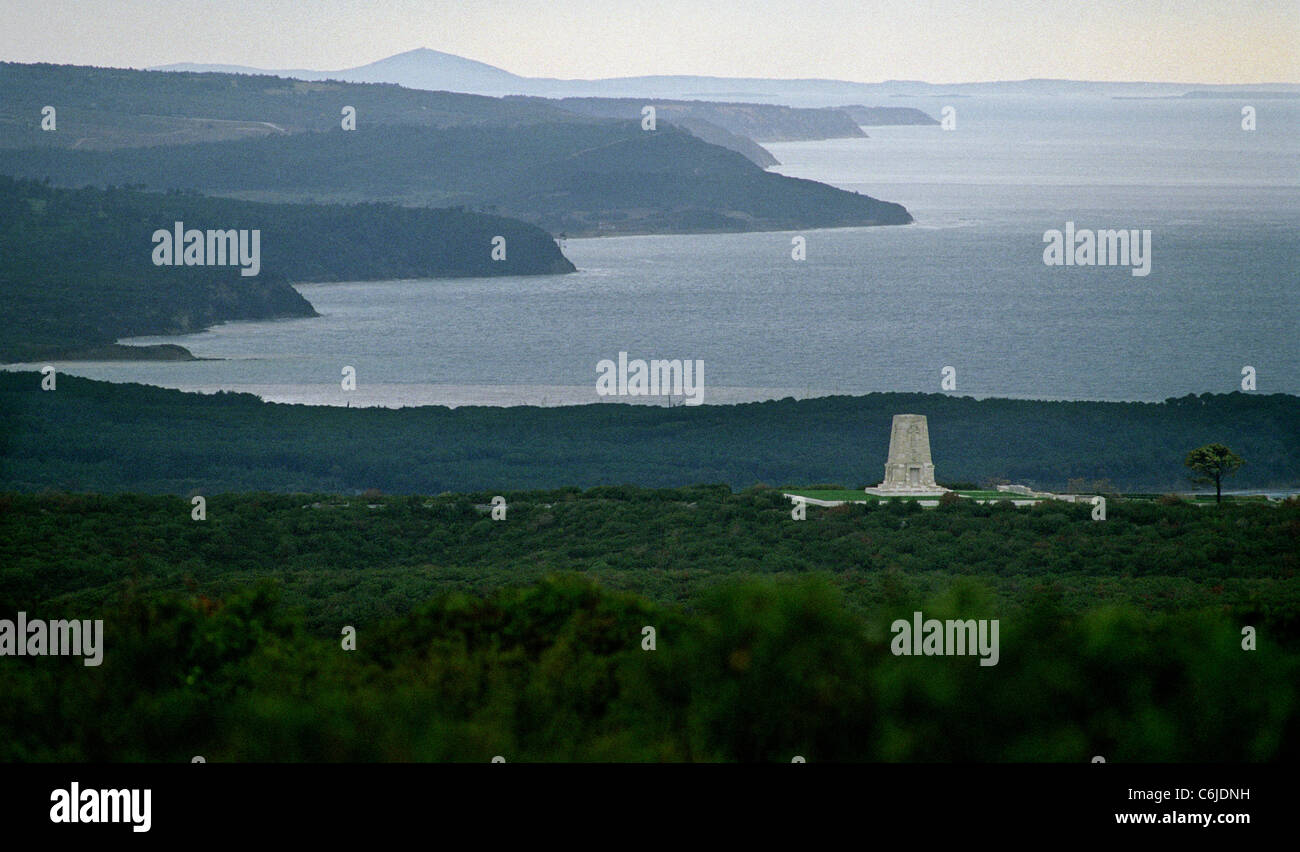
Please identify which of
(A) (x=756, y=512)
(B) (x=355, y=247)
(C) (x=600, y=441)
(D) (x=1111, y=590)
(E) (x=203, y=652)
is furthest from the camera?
(B) (x=355, y=247)

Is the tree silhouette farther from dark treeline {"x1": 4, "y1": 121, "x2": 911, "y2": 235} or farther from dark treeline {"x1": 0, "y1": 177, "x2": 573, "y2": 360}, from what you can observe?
dark treeline {"x1": 4, "y1": 121, "x2": 911, "y2": 235}

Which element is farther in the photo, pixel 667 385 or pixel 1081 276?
pixel 1081 276

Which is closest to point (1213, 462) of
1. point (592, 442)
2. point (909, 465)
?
point (909, 465)

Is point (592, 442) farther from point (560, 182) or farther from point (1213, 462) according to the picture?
point (560, 182)

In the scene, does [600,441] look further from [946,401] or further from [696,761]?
[696,761]

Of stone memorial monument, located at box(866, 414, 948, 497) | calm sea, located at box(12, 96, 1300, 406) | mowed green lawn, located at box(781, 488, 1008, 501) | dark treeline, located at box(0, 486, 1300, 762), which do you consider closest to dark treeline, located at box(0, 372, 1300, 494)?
calm sea, located at box(12, 96, 1300, 406)
